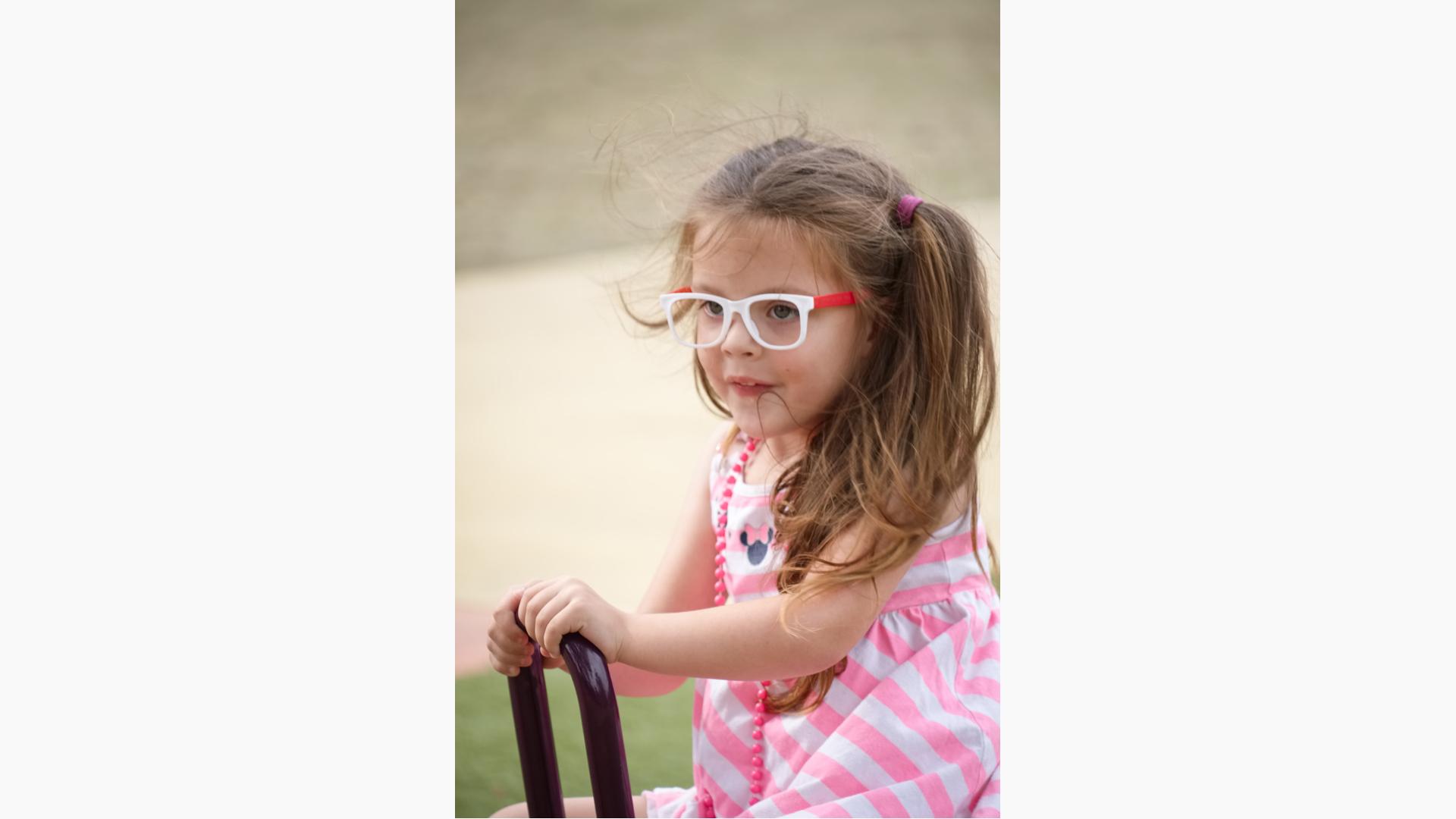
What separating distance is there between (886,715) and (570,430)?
0.94 m

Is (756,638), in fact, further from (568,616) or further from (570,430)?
(570,430)

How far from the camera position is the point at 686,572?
4.25ft

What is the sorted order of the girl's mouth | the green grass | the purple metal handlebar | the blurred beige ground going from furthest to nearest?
the green grass → the blurred beige ground → the girl's mouth → the purple metal handlebar

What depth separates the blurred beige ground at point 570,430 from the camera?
4.96 feet

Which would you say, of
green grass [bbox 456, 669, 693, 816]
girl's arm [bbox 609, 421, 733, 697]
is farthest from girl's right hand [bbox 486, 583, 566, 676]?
green grass [bbox 456, 669, 693, 816]

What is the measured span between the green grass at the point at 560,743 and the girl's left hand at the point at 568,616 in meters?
0.80

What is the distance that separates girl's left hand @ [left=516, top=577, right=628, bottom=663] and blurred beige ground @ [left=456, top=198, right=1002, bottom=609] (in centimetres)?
26

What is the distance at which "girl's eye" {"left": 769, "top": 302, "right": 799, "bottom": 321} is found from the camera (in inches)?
44.1

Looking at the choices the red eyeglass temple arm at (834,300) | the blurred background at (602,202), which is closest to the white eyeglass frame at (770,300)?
the red eyeglass temple arm at (834,300)

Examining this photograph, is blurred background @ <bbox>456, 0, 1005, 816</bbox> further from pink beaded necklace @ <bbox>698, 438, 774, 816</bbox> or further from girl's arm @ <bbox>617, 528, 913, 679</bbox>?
girl's arm @ <bbox>617, 528, 913, 679</bbox>

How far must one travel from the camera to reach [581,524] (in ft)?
6.74

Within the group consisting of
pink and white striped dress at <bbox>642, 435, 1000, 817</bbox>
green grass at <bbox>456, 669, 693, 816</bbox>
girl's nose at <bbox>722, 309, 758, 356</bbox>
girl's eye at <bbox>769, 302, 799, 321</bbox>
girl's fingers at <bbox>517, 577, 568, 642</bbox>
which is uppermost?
girl's eye at <bbox>769, 302, 799, 321</bbox>

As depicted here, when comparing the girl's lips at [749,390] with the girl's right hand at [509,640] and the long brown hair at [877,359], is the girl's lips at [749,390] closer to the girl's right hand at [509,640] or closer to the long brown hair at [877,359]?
the long brown hair at [877,359]

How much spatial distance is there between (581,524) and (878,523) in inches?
40.4
